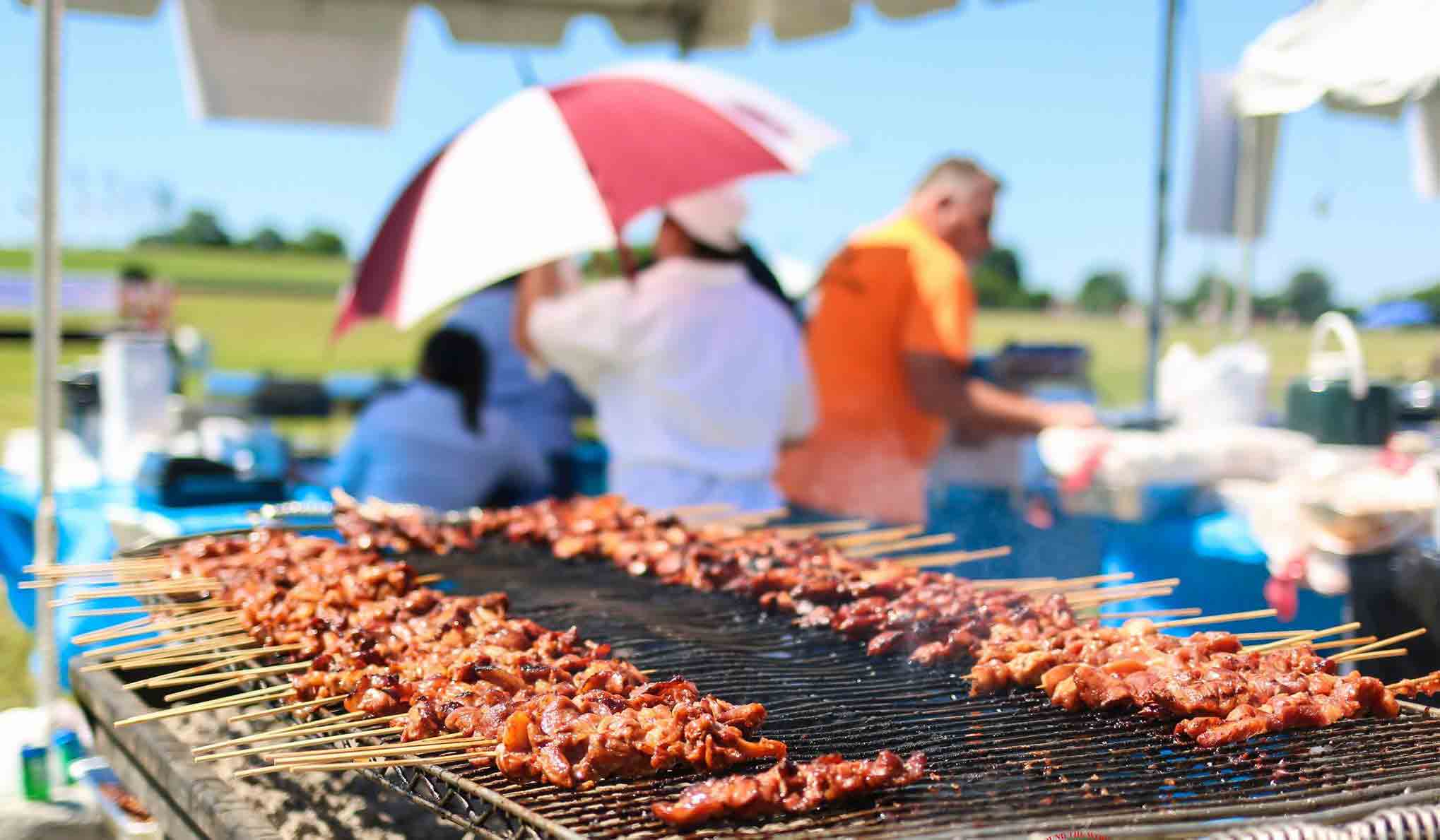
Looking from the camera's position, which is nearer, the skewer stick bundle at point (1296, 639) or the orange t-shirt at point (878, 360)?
the skewer stick bundle at point (1296, 639)

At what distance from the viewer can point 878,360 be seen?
5.18m

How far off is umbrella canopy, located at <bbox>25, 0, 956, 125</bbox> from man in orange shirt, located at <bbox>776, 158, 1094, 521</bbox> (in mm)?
1766

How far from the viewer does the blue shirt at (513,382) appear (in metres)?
6.83

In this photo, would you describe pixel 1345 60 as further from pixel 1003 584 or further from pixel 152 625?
pixel 152 625

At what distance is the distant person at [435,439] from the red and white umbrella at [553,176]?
4.98 ft

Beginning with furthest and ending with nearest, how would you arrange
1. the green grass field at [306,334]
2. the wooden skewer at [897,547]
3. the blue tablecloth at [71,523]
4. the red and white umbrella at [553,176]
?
the green grass field at [306,334]
the blue tablecloth at [71,523]
the red and white umbrella at [553,176]
the wooden skewer at [897,547]

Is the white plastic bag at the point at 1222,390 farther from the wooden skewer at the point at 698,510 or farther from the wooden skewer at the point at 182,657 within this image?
the wooden skewer at the point at 182,657

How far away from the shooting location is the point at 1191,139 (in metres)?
7.34

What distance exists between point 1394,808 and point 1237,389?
436cm

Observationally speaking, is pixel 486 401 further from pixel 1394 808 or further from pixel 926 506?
pixel 1394 808

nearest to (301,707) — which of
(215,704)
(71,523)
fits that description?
(215,704)

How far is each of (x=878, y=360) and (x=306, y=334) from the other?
4770 cm

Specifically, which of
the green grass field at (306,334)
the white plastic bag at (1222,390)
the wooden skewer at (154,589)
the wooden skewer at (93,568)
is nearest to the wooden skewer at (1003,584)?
the wooden skewer at (154,589)

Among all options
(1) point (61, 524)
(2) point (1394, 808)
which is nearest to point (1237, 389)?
(2) point (1394, 808)
